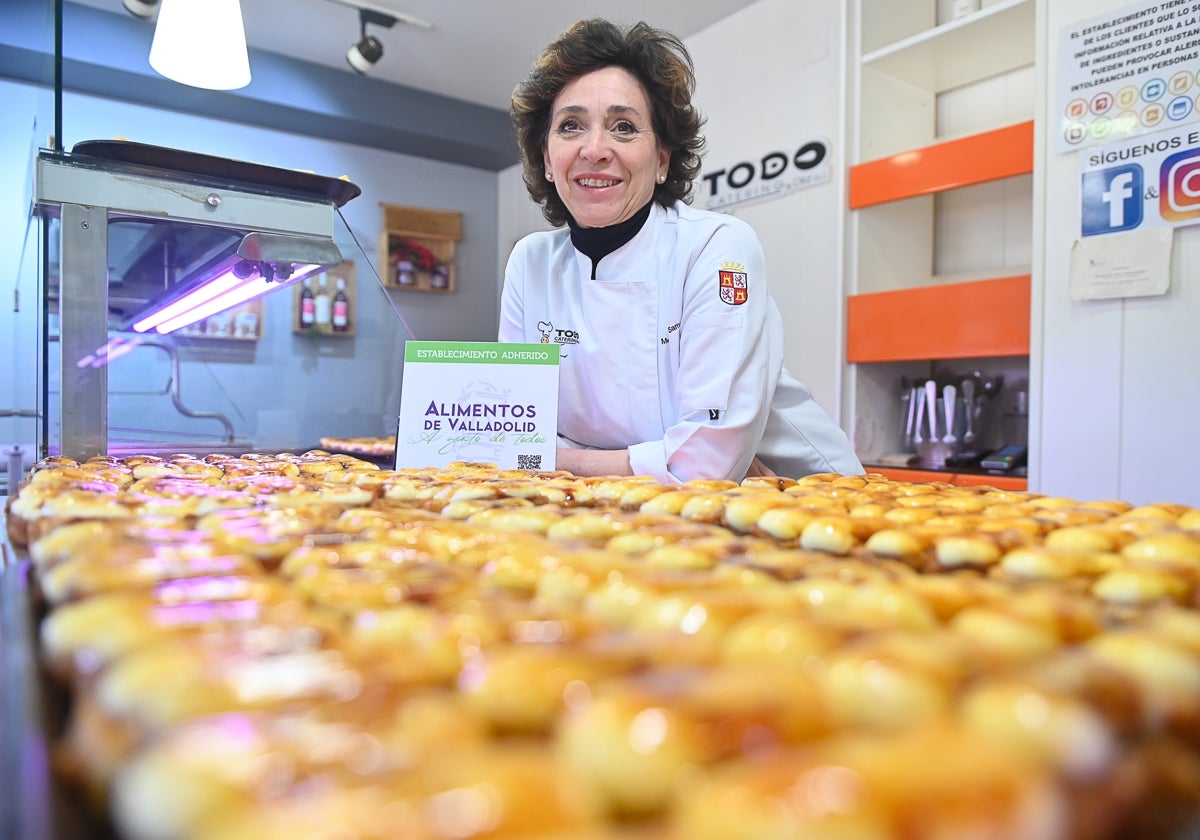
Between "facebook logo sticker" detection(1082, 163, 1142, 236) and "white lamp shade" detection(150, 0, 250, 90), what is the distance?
2699 mm

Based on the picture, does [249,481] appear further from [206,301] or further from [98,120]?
[98,120]

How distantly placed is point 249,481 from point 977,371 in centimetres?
302

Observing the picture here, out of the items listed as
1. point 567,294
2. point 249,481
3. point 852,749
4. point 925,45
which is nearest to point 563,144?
point 567,294

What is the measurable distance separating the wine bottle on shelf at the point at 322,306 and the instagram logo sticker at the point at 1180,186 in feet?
7.74

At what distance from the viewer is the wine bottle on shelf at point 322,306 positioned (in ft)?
5.89

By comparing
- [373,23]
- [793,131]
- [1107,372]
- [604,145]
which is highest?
[373,23]

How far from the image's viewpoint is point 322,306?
1.81 meters

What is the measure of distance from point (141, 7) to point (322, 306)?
3.14 metres

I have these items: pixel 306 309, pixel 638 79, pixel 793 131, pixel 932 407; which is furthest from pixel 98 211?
pixel 793 131

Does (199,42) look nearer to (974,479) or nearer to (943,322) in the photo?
(943,322)

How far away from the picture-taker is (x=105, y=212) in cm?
142

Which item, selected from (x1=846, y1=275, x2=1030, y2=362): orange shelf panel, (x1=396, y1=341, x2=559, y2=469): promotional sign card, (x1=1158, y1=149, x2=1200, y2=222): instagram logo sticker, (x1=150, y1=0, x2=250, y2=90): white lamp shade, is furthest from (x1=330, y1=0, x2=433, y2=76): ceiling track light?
(x1=1158, y1=149, x2=1200, y2=222): instagram logo sticker

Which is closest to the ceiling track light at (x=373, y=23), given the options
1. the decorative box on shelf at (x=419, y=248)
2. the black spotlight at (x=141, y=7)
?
the black spotlight at (x=141, y=7)

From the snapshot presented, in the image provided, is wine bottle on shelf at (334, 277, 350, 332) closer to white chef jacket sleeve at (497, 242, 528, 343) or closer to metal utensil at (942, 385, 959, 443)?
white chef jacket sleeve at (497, 242, 528, 343)
